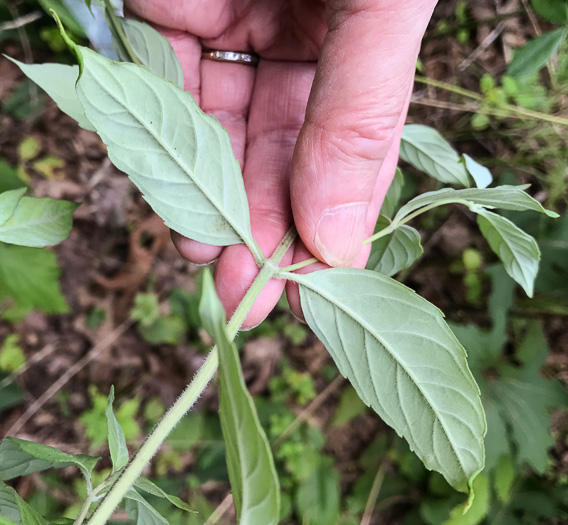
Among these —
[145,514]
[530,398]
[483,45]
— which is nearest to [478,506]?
[530,398]

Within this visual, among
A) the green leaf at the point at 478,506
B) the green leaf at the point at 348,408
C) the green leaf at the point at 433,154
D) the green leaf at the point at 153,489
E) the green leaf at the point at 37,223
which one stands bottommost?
the green leaf at the point at 478,506

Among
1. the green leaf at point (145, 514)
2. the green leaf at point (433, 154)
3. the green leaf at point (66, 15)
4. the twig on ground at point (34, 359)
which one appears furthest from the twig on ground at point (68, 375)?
the green leaf at point (433, 154)

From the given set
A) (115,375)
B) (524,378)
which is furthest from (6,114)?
(524,378)

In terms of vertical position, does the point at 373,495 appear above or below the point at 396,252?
below

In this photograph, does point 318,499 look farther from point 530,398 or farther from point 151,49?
point 151,49

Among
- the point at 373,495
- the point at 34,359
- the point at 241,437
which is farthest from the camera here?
the point at 373,495

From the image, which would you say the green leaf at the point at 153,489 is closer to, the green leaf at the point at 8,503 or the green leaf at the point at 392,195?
the green leaf at the point at 8,503

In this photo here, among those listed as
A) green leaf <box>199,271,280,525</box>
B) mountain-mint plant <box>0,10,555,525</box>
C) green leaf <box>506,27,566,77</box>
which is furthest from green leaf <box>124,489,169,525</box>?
green leaf <box>506,27,566,77</box>
